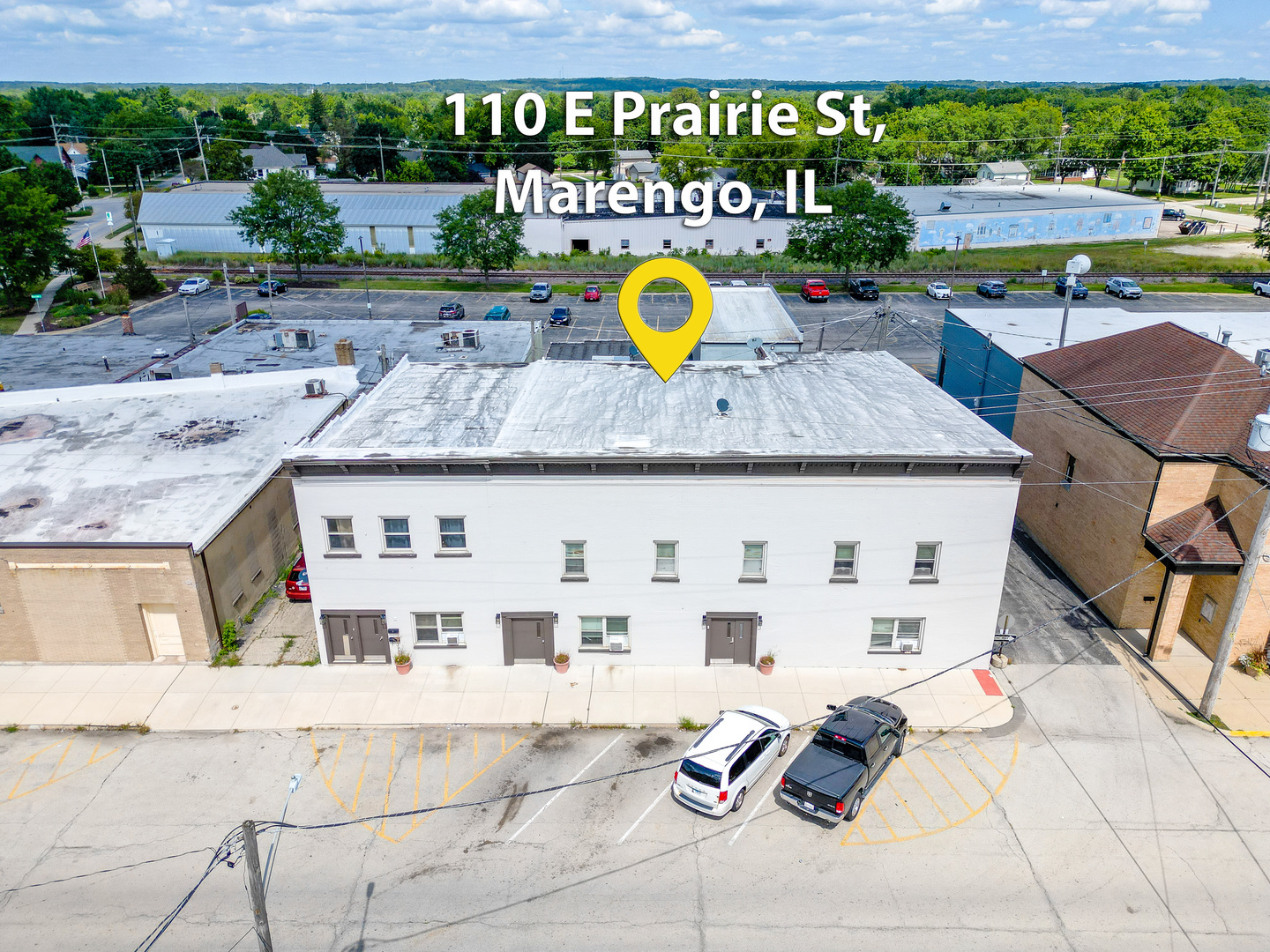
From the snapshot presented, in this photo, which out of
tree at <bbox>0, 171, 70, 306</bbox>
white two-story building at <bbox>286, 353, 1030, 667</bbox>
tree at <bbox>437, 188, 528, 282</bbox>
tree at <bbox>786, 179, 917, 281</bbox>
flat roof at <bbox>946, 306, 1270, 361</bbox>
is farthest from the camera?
tree at <bbox>786, 179, 917, 281</bbox>

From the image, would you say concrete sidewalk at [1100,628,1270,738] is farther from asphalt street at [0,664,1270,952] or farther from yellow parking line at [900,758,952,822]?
yellow parking line at [900,758,952,822]

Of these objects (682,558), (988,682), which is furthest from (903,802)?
(682,558)

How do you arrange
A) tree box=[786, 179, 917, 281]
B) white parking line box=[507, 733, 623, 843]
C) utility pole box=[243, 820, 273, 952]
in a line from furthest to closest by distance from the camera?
tree box=[786, 179, 917, 281] < white parking line box=[507, 733, 623, 843] < utility pole box=[243, 820, 273, 952]

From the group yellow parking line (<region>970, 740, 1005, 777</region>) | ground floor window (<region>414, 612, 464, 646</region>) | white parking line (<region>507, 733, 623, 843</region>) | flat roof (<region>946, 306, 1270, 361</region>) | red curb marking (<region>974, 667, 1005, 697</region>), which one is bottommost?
red curb marking (<region>974, 667, 1005, 697</region>)

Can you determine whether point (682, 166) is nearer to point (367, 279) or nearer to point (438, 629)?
point (367, 279)

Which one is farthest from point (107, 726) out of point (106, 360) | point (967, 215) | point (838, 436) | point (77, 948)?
point (967, 215)

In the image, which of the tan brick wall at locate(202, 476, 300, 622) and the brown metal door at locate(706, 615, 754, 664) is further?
the tan brick wall at locate(202, 476, 300, 622)

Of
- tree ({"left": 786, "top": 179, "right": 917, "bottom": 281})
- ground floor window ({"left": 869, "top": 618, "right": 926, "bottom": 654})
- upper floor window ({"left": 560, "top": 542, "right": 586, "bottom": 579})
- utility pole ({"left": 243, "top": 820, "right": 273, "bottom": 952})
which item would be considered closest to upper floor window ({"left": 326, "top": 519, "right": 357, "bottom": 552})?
upper floor window ({"left": 560, "top": 542, "right": 586, "bottom": 579})
